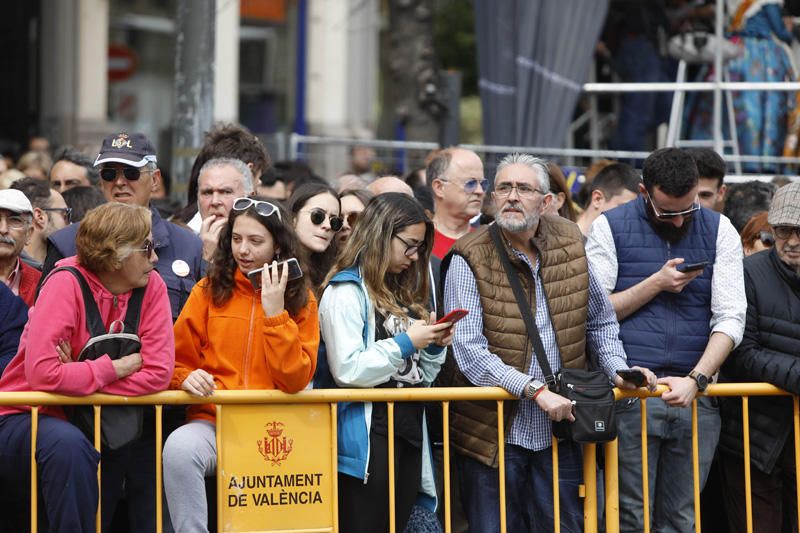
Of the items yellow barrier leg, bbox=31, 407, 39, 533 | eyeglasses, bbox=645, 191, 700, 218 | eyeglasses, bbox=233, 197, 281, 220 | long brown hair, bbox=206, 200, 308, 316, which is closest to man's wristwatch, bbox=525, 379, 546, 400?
long brown hair, bbox=206, 200, 308, 316

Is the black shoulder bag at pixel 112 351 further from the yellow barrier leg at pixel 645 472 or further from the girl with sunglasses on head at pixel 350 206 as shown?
the yellow barrier leg at pixel 645 472

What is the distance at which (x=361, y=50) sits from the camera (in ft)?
76.8

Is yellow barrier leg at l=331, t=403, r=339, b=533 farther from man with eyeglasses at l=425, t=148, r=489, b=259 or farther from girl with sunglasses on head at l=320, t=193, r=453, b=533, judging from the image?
man with eyeglasses at l=425, t=148, r=489, b=259

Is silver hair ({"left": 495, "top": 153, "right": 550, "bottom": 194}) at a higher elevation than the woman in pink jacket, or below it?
higher

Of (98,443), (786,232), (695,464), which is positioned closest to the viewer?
(98,443)

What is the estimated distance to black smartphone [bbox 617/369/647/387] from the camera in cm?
570

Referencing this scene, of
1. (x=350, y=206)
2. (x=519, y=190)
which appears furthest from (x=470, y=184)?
(x=519, y=190)

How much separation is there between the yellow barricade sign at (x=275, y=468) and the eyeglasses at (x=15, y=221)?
137 cm

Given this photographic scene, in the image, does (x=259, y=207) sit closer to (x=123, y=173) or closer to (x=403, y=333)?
(x=403, y=333)

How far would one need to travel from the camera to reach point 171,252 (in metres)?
6.08

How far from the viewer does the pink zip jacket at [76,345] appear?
5141 millimetres

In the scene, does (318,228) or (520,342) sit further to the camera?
(318,228)

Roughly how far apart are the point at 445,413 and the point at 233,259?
1134 mm

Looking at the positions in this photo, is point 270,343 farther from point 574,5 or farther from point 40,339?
point 574,5
